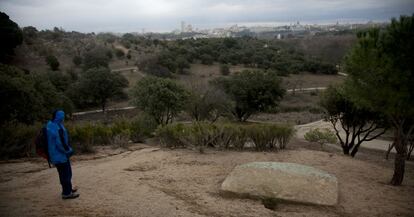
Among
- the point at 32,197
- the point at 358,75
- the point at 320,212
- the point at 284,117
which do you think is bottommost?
the point at 284,117

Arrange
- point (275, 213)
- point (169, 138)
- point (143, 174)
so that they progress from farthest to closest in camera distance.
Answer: point (169, 138) < point (143, 174) < point (275, 213)

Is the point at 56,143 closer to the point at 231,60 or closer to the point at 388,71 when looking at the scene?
the point at 388,71

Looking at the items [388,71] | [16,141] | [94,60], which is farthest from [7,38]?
[388,71]

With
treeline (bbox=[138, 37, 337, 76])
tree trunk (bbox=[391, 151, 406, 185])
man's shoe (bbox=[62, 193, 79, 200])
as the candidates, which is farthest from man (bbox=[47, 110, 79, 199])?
treeline (bbox=[138, 37, 337, 76])

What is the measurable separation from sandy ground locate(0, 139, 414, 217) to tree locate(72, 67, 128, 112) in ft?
80.7

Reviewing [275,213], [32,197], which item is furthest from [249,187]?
[32,197]

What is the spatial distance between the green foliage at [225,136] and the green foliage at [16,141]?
4302mm

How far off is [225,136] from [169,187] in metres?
4.52

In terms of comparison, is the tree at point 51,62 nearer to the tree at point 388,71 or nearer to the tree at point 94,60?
the tree at point 94,60

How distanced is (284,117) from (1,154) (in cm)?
2887

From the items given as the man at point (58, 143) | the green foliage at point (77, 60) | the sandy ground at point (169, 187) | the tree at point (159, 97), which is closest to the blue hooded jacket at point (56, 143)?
the man at point (58, 143)

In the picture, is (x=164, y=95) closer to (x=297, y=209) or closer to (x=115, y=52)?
(x=297, y=209)

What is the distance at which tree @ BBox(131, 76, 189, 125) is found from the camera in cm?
2353

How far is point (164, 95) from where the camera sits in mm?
23625
